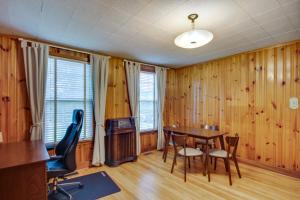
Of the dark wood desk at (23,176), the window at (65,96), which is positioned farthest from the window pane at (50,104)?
the dark wood desk at (23,176)

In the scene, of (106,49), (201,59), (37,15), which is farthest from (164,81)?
(37,15)

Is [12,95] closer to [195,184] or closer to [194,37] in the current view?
[194,37]

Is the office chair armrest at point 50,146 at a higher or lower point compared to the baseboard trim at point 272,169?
higher

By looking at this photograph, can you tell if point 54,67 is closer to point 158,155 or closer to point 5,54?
point 5,54

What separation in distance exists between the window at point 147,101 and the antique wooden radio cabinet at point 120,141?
2.33 feet

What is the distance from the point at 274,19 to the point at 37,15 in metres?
3.04

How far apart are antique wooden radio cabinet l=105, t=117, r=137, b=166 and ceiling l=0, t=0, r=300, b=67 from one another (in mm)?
1583

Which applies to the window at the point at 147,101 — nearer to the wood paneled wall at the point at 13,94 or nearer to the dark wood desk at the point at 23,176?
the wood paneled wall at the point at 13,94

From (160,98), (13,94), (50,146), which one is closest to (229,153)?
(160,98)

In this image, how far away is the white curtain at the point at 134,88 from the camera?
4.07 metres

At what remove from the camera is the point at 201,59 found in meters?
4.13

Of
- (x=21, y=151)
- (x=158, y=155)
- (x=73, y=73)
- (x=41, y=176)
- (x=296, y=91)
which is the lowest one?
(x=158, y=155)

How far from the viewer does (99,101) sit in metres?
3.52

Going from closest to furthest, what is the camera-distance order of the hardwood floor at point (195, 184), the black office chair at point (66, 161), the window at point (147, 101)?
the black office chair at point (66, 161)
the hardwood floor at point (195, 184)
the window at point (147, 101)
